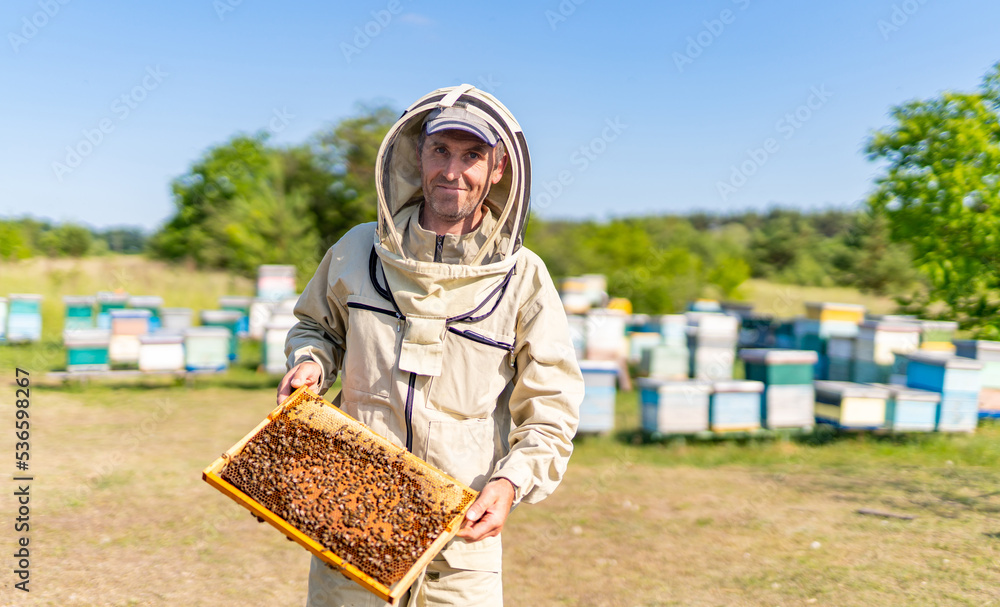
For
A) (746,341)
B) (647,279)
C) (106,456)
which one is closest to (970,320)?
(746,341)

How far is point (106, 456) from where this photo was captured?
6.89 meters

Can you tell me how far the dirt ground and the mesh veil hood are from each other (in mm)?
2957

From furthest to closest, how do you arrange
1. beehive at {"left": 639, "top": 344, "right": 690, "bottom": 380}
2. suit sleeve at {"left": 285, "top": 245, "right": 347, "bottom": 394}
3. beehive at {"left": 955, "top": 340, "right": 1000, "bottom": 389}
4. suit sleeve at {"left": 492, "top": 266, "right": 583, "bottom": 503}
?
Answer: beehive at {"left": 639, "top": 344, "right": 690, "bottom": 380}
beehive at {"left": 955, "top": 340, "right": 1000, "bottom": 389}
suit sleeve at {"left": 285, "top": 245, "right": 347, "bottom": 394}
suit sleeve at {"left": 492, "top": 266, "right": 583, "bottom": 503}

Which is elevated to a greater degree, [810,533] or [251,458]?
[251,458]

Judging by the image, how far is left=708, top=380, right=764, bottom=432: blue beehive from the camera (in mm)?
7660

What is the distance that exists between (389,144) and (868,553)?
452 cm

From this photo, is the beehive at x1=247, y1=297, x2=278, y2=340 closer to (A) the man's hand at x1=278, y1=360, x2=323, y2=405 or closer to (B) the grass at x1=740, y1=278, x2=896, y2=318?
(A) the man's hand at x1=278, y1=360, x2=323, y2=405

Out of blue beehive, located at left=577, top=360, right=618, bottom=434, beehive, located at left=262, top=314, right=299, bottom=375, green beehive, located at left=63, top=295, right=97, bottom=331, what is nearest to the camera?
blue beehive, located at left=577, top=360, right=618, bottom=434

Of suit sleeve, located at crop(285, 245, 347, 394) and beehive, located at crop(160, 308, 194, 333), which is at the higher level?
suit sleeve, located at crop(285, 245, 347, 394)

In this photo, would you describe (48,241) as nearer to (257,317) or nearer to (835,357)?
(257,317)

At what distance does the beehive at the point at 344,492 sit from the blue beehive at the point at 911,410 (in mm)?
7405

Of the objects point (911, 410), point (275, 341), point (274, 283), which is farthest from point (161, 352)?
point (911, 410)

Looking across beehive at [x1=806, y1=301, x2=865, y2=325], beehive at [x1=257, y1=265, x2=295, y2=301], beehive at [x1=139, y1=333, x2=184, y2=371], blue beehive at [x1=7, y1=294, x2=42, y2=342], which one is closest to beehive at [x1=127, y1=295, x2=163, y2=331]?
blue beehive at [x1=7, y1=294, x2=42, y2=342]

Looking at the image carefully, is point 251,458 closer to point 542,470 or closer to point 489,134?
point 542,470
